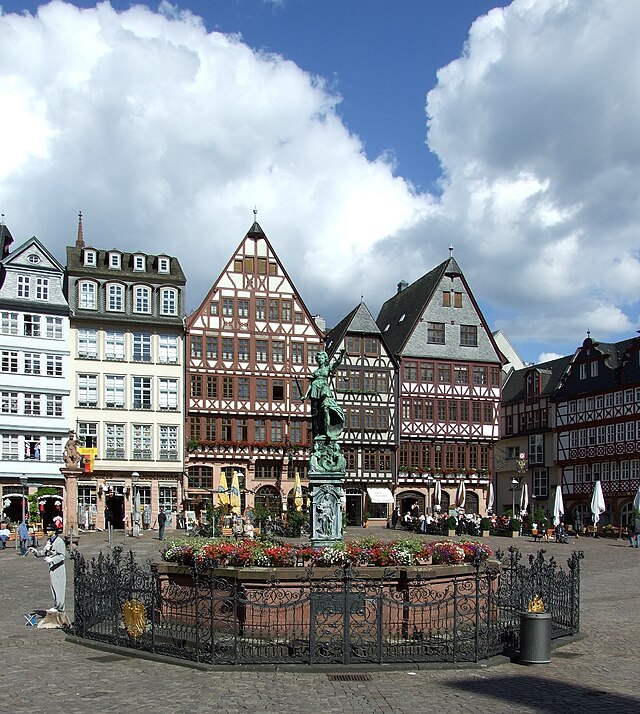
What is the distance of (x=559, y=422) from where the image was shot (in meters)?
63.2

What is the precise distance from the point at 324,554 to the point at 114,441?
123 ft

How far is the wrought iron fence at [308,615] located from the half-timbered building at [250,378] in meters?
Answer: 37.3

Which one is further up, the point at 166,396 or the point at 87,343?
the point at 87,343

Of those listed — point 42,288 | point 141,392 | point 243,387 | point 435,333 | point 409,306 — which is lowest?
point 141,392

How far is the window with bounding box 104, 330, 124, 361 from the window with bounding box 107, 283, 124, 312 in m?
1.33

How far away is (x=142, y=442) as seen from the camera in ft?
168

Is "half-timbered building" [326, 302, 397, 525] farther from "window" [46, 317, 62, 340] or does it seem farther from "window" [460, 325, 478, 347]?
"window" [46, 317, 62, 340]

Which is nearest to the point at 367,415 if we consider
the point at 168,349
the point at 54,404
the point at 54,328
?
the point at 168,349

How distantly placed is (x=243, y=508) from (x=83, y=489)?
8856 millimetres

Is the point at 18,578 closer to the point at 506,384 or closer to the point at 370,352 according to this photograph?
the point at 370,352

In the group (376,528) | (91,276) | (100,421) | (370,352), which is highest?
(91,276)

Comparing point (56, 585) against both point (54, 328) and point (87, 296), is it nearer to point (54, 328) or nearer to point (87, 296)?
point (54, 328)

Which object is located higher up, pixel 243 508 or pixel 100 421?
pixel 100 421

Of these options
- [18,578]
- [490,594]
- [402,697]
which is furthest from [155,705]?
[18,578]
